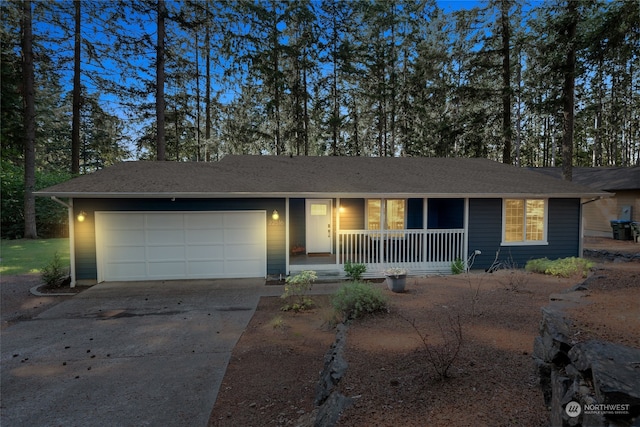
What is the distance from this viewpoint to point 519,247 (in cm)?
977

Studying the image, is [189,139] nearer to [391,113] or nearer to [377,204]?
[391,113]

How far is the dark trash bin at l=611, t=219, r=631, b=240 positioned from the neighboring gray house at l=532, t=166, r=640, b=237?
0.91m

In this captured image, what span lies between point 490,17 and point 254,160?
38.7 ft

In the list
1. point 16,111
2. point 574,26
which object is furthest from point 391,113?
point 16,111

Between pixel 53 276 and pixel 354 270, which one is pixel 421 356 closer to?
pixel 354 270

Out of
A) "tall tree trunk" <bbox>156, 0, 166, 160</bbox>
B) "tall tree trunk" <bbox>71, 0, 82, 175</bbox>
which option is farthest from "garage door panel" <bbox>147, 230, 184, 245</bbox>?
"tall tree trunk" <bbox>71, 0, 82, 175</bbox>

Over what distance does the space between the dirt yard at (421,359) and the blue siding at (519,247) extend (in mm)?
3552

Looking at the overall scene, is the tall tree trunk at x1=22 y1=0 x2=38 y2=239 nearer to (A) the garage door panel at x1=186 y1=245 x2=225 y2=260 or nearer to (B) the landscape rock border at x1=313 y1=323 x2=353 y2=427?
(A) the garage door panel at x1=186 y1=245 x2=225 y2=260

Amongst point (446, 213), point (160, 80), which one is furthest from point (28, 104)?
point (446, 213)

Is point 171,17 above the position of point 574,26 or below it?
above

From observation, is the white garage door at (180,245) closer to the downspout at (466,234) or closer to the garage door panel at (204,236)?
the garage door panel at (204,236)

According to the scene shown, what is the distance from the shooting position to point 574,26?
12164mm

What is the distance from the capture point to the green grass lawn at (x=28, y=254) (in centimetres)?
1027

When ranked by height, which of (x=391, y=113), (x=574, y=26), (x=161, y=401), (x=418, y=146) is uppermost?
(x=574, y=26)
